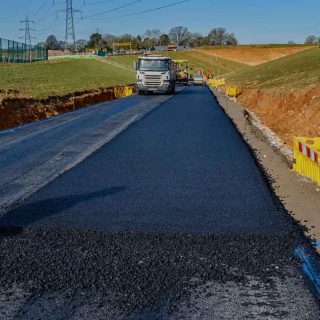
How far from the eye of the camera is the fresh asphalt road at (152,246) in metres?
4.05

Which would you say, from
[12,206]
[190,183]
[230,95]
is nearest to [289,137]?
[190,183]

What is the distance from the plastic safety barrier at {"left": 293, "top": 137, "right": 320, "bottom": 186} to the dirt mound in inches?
4547

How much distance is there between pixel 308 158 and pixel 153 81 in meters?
26.7

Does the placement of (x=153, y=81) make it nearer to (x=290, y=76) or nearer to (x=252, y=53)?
(x=290, y=76)

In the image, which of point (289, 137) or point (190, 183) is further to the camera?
point (289, 137)

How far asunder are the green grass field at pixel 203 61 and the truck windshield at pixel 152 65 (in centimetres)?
6938

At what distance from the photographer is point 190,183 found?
830 cm

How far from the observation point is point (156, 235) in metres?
5.71

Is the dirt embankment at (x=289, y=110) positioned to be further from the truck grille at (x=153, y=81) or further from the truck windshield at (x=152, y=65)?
the truck windshield at (x=152, y=65)

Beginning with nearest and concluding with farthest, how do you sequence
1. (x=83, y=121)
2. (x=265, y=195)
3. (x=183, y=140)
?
(x=265, y=195), (x=183, y=140), (x=83, y=121)

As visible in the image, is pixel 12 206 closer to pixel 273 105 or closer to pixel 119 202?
pixel 119 202

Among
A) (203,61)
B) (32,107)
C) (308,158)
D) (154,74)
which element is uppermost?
(203,61)

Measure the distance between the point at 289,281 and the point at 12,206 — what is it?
159 inches

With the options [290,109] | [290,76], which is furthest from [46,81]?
[290,109]
